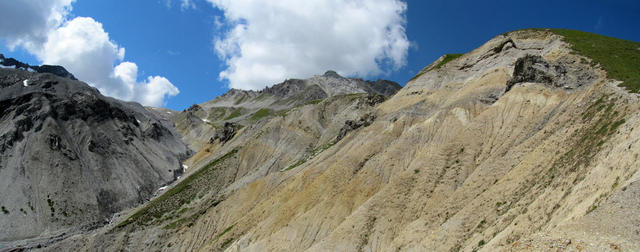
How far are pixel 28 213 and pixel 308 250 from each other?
65432 mm

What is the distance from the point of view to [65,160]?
284 feet

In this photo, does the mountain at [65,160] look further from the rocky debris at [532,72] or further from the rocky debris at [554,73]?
the rocky debris at [554,73]

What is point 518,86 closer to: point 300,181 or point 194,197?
point 300,181

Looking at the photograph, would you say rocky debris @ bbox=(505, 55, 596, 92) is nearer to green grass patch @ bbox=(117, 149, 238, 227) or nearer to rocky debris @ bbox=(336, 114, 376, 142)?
rocky debris @ bbox=(336, 114, 376, 142)

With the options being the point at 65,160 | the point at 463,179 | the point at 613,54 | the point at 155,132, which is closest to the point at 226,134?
the point at 155,132

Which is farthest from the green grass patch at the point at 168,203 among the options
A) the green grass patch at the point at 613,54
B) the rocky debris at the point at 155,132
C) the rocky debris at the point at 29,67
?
the rocky debris at the point at 29,67

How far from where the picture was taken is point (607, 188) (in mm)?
19297

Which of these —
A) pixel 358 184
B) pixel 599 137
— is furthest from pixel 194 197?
pixel 599 137

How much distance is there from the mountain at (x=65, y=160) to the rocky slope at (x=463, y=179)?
1854 cm

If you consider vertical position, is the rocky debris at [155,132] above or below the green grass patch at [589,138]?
above

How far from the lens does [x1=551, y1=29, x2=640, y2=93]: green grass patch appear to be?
38388 mm

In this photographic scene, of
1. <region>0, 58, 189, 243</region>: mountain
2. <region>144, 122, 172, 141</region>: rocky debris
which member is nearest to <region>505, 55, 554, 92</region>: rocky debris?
<region>0, 58, 189, 243</region>: mountain

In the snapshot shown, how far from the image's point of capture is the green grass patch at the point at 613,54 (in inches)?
1511

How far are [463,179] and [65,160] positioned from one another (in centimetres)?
9151
